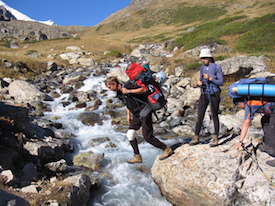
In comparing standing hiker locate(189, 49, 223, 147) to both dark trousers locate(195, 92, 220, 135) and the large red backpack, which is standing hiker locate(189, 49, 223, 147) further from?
Result: the large red backpack

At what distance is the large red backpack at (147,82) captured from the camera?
390 cm

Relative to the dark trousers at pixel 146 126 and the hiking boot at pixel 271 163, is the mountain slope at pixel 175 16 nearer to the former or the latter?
the dark trousers at pixel 146 126

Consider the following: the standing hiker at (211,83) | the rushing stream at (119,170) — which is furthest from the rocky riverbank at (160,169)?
the standing hiker at (211,83)

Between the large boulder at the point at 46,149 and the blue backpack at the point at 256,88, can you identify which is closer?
the blue backpack at the point at 256,88

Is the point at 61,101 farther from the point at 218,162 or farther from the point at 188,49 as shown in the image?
the point at 188,49

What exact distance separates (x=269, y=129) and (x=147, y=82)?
107 inches

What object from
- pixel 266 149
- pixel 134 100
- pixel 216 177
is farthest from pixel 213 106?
pixel 134 100

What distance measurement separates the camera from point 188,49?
21609mm

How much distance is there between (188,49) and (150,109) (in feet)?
63.9

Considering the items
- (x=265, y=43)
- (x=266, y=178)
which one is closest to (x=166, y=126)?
(x=266, y=178)

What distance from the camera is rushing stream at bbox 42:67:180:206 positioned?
4996mm

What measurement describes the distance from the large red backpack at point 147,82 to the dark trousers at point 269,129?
2.21 meters

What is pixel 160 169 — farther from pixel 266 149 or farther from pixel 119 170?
pixel 266 149

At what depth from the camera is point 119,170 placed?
6.25 meters
